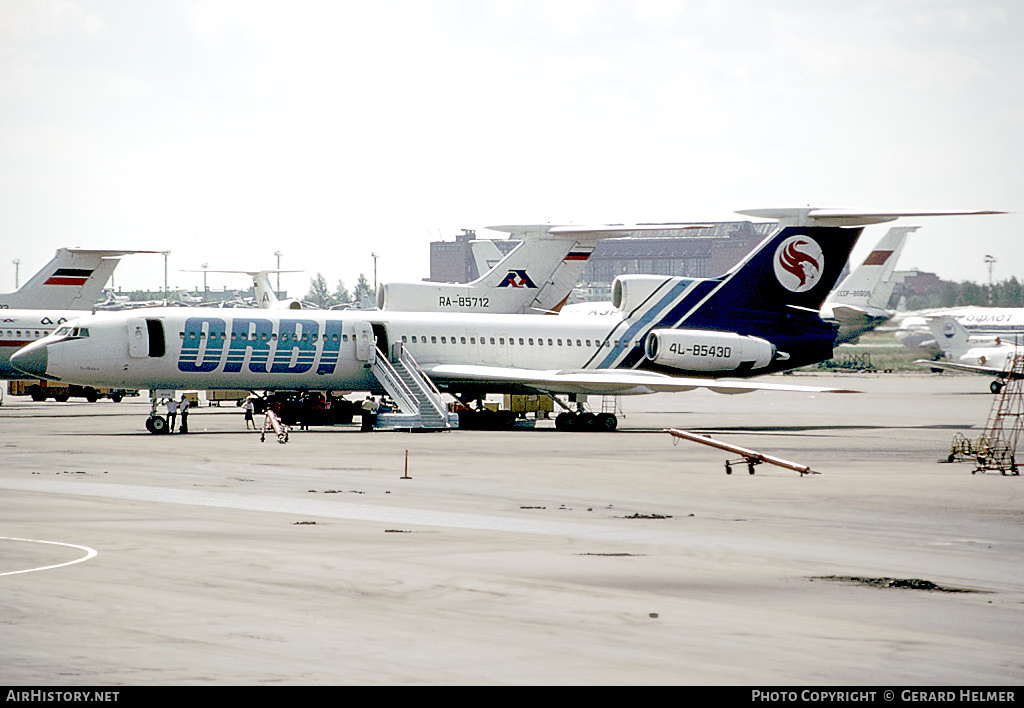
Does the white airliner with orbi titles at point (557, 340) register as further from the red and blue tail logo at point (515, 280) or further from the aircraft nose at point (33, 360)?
the red and blue tail logo at point (515, 280)

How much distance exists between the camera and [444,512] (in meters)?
21.7

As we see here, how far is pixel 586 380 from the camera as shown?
45.7 metres

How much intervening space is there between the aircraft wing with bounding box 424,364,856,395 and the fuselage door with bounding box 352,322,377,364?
207 centimetres

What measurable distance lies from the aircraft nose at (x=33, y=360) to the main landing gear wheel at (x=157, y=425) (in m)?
4.36

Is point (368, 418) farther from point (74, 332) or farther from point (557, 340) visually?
→ point (74, 332)

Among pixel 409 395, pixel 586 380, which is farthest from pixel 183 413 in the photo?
pixel 586 380

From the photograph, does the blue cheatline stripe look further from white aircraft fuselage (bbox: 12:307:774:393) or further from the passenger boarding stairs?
the passenger boarding stairs

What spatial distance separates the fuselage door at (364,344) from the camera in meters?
47.0

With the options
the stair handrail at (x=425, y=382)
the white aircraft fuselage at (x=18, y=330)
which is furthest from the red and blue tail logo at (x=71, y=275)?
the stair handrail at (x=425, y=382)

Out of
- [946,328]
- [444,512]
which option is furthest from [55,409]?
[946,328]

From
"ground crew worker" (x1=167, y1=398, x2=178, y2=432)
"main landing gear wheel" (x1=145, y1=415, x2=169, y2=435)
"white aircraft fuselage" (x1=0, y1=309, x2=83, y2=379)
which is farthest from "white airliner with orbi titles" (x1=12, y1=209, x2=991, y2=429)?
"white aircraft fuselage" (x1=0, y1=309, x2=83, y2=379)

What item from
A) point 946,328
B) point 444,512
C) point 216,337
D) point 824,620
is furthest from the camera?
point 946,328
